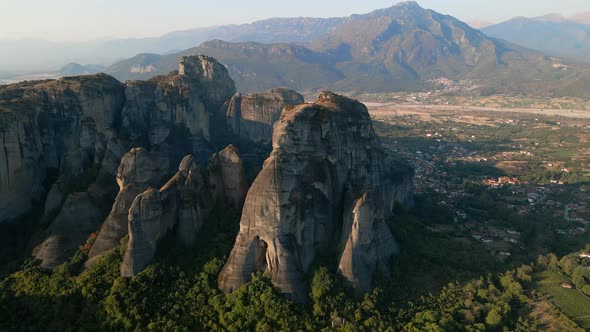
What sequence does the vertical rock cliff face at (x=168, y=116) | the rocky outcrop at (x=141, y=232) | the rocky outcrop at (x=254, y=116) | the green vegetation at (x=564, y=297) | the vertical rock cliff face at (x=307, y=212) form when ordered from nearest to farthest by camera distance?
the rocky outcrop at (x=141, y=232) → the vertical rock cliff face at (x=307, y=212) → the green vegetation at (x=564, y=297) → the vertical rock cliff face at (x=168, y=116) → the rocky outcrop at (x=254, y=116)

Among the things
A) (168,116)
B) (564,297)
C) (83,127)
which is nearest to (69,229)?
(83,127)

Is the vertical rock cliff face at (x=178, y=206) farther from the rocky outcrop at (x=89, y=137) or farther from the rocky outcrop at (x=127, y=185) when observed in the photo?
the rocky outcrop at (x=89, y=137)

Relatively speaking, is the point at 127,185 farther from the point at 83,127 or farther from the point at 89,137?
the point at 83,127

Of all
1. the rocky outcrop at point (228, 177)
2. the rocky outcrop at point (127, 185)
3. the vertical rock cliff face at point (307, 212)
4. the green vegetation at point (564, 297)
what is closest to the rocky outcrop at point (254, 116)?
the vertical rock cliff face at point (307, 212)

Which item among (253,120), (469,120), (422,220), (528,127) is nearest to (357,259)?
(422,220)

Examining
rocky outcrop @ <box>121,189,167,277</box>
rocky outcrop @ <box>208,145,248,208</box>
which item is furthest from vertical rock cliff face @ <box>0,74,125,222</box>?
rocky outcrop @ <box>121,189,167,277</box>

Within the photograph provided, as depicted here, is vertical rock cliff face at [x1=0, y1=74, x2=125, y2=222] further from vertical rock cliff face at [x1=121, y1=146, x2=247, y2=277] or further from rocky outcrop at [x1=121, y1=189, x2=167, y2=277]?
rocky outcrop at [x1=121, y1=189, x2=167, y2=277]
